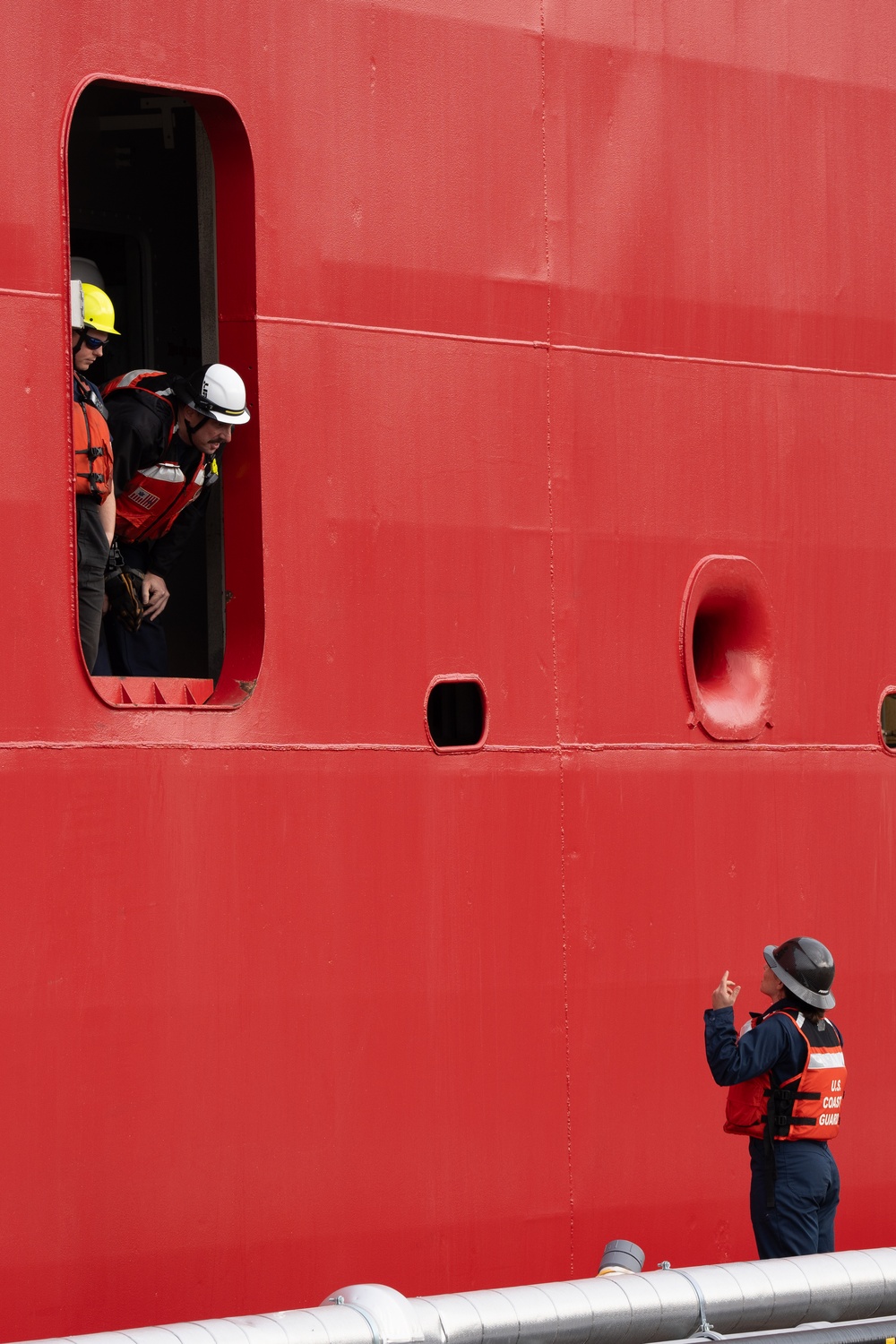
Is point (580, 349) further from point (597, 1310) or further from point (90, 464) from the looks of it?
point (597, 1310)

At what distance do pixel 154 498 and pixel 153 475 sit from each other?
0.08m

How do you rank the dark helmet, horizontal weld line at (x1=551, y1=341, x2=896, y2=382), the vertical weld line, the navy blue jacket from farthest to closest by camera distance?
horizontal weld line at (x1=551, y1=341, x2=896, y2=382) → the vertical weld line → the dark helmet → the navy blue jacket

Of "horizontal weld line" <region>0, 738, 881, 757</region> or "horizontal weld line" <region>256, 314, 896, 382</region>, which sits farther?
"horizontal weld line" <region>256, 314, 896, 382</region>

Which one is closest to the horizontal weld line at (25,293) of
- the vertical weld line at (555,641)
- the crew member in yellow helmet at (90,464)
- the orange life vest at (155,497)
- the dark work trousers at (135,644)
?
the crew member in yellow helmet at (90,464)

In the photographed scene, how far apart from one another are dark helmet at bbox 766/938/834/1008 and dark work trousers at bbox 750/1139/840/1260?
37cm

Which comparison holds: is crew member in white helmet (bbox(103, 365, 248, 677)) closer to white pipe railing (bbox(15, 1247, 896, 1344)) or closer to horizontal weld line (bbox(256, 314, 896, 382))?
horizontal weld line (bbox(256, 314, 896, 382))

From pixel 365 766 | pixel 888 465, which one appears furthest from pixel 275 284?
pixel 888 465

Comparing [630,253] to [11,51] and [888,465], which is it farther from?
[11,51]

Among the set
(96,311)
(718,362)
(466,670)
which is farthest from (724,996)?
(96,311)

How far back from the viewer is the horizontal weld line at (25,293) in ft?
15.9

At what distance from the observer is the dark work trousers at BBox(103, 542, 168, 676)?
18.6 feet

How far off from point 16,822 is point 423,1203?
1.54 meters

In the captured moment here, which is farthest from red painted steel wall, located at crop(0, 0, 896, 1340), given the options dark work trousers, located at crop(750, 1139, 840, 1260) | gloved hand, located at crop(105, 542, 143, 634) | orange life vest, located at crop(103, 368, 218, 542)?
dark work trousers, located at crop(750, 1139, 840, 1260)

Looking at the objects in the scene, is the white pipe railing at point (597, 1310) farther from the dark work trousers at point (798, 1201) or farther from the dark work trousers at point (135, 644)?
the dark work trousers at point (135, 644)
